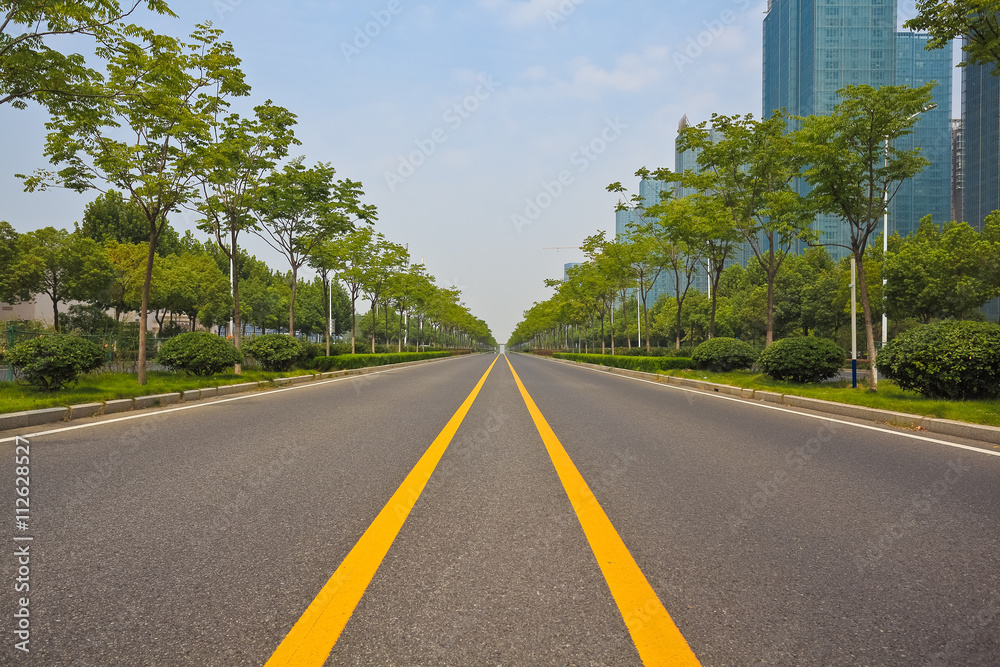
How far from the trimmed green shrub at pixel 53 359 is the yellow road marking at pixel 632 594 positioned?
412 inches

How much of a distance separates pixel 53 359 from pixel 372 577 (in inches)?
416

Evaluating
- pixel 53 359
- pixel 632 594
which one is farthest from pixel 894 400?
pixel 53 359

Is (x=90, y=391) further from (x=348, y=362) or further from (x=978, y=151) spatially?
(x=978, y=151)

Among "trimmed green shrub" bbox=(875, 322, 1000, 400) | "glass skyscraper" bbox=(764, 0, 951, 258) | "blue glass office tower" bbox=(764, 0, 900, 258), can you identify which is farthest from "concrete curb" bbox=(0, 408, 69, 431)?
"blue glass office tower" bbox=(764, 0, 900, 258)

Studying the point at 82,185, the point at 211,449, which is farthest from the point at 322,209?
the point at 211,449

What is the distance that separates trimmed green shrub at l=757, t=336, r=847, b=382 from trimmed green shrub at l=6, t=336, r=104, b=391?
1583cm

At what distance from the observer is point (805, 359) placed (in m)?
13.9

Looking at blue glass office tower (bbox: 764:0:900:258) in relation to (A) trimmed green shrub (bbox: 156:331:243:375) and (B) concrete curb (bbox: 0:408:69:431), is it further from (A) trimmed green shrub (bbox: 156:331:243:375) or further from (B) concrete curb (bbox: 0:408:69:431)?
(B) concrete curb (bbox: 0:408:69:431)

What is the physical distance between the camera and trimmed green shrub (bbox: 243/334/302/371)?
1880cm

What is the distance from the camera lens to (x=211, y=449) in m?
5.81

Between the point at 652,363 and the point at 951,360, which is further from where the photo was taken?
the point at 652,363

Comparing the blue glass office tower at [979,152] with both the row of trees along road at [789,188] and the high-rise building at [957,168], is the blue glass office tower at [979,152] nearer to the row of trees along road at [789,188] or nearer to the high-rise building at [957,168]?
the high-rise building at [957,168]

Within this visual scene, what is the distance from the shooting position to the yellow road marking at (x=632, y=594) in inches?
76.7

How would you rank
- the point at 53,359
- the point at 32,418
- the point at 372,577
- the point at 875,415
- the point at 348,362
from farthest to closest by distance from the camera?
the point at 348,362 < the point at 53,359 < the point at 875,415 < the point at 32,418 < the point at 372,577
